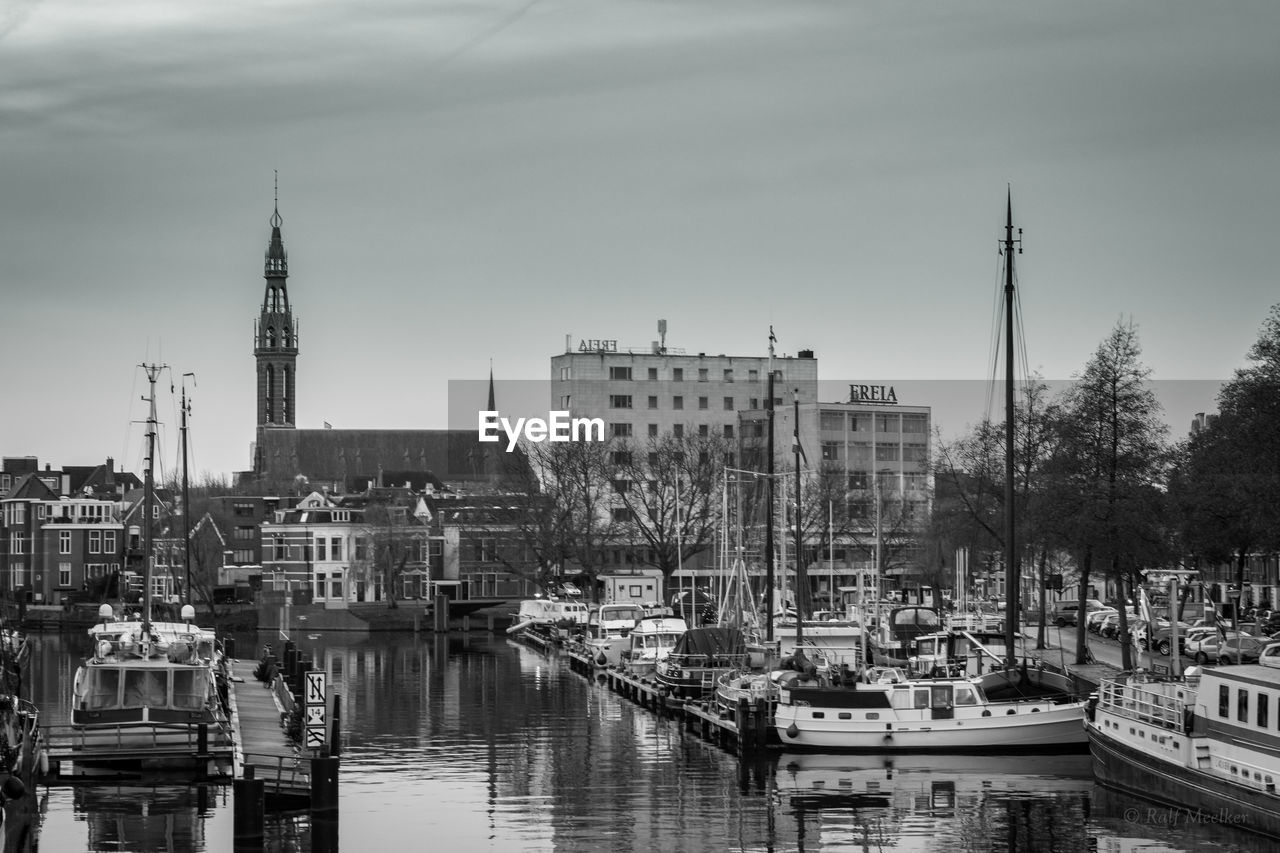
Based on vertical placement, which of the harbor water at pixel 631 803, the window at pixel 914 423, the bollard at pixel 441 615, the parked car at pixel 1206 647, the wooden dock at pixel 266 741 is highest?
the window at pixel 914 423

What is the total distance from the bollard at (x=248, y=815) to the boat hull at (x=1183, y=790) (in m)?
21.9

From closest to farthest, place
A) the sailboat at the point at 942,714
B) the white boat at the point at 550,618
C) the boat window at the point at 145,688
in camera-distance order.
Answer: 1. the boat window at the point at 145,688
2. the sailboat at the point at 942,714
3. the white boat at the point at 550,618

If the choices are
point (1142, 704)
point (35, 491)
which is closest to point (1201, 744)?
point (1142, 704)

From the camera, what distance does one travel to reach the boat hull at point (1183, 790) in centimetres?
4097

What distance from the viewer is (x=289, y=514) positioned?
152 m

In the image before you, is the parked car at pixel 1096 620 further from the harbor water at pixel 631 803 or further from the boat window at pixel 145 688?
the boat window at pixel 145 688

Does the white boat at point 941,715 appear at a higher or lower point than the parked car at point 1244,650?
lower

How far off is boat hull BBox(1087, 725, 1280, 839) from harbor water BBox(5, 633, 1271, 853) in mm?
278

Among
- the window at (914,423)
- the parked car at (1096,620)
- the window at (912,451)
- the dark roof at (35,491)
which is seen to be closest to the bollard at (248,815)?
the parked car at (1096,620)

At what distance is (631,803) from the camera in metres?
48.6

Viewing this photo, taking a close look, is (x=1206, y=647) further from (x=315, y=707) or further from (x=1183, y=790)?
(x=315, y=707)

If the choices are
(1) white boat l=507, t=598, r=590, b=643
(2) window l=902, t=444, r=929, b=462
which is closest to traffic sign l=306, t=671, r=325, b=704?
(1) white boat l=507, t=598, r=590, b=643

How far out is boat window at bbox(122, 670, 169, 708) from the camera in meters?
54.0

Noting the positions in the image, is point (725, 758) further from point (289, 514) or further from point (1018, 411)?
point (289, 514)
